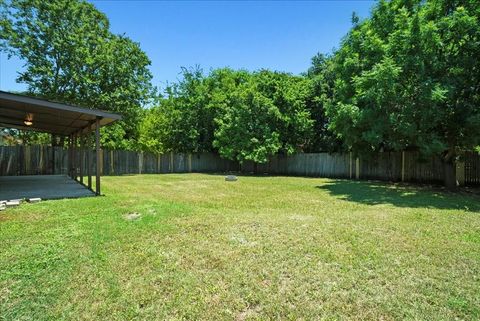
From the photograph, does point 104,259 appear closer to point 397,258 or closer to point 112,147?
point 397,258

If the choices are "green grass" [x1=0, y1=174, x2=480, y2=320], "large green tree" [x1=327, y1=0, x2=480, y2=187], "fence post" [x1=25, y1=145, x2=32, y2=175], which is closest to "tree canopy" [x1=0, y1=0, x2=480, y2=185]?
"large green tree" [x1=327, y1=0, x2=480, y2=187]

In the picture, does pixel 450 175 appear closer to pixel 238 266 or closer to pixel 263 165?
pixel 238 266

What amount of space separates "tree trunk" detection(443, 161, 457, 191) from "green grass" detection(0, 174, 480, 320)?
5841 millimetres

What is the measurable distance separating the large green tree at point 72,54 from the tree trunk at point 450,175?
17411mm

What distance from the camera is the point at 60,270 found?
352 cm

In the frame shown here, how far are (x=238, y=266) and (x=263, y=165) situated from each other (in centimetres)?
1885

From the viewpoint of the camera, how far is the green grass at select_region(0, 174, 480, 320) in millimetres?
2777

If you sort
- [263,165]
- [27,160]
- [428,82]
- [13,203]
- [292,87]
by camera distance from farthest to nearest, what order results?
[263,165], [292,87], [27,160], [428,82], [13,203]

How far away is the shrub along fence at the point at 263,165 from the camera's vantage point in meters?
13.4

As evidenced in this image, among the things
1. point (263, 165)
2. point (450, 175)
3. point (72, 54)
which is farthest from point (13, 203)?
point (263, 165)

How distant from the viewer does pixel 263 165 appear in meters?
22.3

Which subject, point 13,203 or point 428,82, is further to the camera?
point 428,82

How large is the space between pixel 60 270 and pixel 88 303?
0.90 metres

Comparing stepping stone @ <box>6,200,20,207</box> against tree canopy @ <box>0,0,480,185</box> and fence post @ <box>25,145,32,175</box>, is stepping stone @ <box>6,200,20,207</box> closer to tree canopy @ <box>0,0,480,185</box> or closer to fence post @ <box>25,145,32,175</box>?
tree canopy @ <box>0,0,480,185</box>
